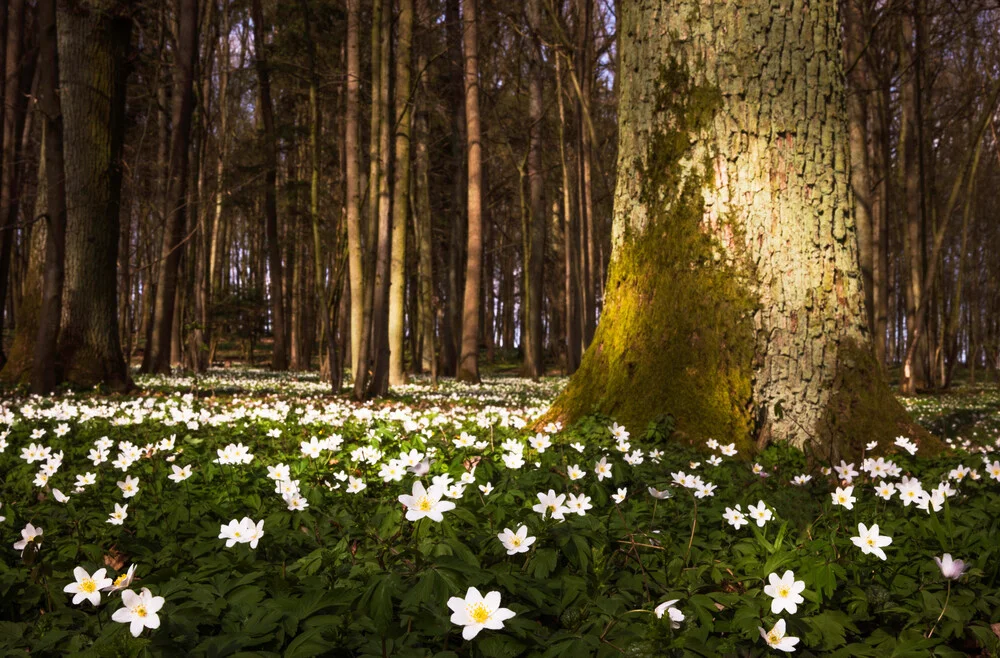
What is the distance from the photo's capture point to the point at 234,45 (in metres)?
24.5

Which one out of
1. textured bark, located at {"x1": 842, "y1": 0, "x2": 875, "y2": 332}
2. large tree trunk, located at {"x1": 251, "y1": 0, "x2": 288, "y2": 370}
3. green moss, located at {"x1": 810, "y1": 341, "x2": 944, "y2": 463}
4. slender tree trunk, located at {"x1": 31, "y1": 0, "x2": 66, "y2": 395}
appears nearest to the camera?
green moss, located at {"x1": 810, "y1": 341, "x2": 944, "y2": 463}

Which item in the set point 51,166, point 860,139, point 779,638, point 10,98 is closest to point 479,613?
point 779,638

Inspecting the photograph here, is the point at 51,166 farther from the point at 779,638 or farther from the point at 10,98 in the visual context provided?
the point at 779,638

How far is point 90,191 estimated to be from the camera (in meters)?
9.32

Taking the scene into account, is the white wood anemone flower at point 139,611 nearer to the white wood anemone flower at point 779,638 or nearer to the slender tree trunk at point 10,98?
the white wood anemone flower at point 779,638

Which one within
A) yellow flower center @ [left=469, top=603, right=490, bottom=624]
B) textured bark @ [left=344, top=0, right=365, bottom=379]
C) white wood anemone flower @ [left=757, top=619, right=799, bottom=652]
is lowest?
white wood anemone flower @ [left=757, top=619, right=799, bottom=652]

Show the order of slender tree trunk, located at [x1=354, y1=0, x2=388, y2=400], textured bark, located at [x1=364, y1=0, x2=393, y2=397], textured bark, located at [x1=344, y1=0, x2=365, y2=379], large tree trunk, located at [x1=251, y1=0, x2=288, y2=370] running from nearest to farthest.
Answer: textured bark, located at [x1=364, y1=0, x2=393, y2=397] → slender tree trunk, located at [x1=354, y1=0, x2=388, y2=400] → textured bark, located at [x1=344, y1=0, x2=365, y2=379] → large tree trunk, located at [x1=251, y1=0, x2=288, y2=370]

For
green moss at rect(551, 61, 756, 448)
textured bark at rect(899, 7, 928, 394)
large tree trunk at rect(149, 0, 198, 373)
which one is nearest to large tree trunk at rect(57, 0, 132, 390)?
large tree trunk at rect(149, 0, 198, 373)

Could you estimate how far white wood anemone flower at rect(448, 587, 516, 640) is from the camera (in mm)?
1454

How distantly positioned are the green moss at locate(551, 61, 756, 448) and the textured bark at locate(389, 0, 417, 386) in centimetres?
628

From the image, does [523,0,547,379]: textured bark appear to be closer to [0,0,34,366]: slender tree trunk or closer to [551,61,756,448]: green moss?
[0,0,34,366]: slender tree trunk

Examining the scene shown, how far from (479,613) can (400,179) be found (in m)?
10.2

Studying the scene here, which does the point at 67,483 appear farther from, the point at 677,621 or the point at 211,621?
the point at 677,621

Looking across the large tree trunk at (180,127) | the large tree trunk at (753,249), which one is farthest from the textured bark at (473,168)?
the large tree trunk at (753,249)
